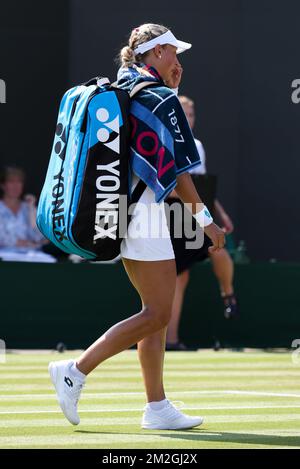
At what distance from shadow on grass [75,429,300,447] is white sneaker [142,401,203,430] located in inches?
2.5

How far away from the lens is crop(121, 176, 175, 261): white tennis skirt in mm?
7359

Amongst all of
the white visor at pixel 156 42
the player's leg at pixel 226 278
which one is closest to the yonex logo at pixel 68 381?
the white visor at pixel 156 42

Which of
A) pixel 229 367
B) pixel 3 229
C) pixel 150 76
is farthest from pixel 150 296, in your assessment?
pixel 3 229

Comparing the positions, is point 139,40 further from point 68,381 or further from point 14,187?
point 14,187

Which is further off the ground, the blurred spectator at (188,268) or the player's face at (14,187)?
the player's face at (14,187)

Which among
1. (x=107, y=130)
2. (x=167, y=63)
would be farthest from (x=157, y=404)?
(x=167, y=63)

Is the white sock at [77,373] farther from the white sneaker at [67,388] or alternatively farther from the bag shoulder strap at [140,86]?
the bag shoulder strap at [140,86]

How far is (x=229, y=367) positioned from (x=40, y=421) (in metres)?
4.79

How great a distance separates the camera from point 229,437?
7.18m

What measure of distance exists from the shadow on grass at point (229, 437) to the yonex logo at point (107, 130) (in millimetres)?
1539

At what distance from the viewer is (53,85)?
58.6 ft

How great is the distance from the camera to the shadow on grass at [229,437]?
6953mm

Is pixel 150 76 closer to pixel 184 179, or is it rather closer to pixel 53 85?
pixel 184 179

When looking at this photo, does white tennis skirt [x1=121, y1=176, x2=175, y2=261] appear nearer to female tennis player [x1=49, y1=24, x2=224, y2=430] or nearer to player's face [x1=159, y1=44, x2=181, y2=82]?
female tennis player [x1=49, y1=24, x2=224, y2=430]
